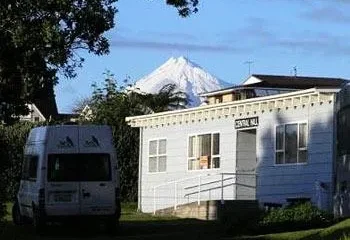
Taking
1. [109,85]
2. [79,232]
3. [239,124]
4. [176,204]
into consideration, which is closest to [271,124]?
[239,124]

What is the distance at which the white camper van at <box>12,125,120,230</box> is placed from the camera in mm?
22406

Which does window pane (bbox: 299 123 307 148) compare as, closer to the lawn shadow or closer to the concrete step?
the concrete step

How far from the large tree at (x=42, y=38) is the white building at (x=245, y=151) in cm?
829

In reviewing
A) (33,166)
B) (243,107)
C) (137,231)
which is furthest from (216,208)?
(33,166)

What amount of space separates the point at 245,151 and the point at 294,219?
10950 millimetres

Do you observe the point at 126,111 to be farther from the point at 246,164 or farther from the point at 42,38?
the point at 42,38

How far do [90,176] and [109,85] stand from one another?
99.9 ft

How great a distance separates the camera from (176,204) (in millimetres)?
32875

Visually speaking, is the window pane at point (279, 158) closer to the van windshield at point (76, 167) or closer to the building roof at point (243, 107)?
the building roof at point (243, 107)

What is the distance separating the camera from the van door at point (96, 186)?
22500 millimetres

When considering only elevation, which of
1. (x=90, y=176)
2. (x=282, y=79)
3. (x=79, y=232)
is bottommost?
(x=79, y=232)

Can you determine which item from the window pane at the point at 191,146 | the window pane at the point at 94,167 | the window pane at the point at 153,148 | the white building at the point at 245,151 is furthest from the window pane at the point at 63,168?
the window pane at the point at 153,148

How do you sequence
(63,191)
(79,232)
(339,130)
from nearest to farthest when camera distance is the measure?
(339,130)
(63,191)
(79,232)

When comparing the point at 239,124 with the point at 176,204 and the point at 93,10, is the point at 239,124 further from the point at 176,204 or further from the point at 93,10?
the point at 93,10
